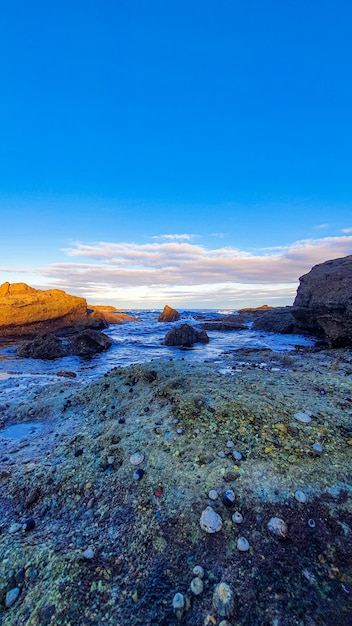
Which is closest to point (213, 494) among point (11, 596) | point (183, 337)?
point (11, 596)

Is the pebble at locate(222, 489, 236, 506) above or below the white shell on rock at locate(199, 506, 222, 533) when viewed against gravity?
above

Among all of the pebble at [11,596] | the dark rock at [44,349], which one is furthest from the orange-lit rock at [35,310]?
the pebble at [11,596]

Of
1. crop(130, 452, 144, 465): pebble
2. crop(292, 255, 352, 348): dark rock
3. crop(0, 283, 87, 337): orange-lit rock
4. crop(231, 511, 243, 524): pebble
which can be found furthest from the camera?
crop(0, 283, 87, 337): orange-lit rock

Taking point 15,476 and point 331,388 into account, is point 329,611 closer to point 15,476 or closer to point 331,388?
point 15,476

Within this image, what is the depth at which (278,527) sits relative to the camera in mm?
2951

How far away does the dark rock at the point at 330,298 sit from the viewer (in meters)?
14.3

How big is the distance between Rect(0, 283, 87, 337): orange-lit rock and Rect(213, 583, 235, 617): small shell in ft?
82.3

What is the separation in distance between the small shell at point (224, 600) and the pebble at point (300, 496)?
1235 mm

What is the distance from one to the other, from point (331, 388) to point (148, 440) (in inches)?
173

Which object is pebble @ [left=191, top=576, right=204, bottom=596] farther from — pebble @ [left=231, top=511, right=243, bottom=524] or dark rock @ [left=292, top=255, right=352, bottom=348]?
dark rock @ [left=292, top=255, right=352, bottom=348]

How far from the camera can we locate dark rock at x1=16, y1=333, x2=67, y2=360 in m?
15.7

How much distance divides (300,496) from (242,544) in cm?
90

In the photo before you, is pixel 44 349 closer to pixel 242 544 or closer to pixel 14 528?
pixel 14 528

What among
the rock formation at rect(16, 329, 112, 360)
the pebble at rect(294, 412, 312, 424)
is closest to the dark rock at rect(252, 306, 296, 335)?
the rock formation at rect(16, 329, 112, 360)
